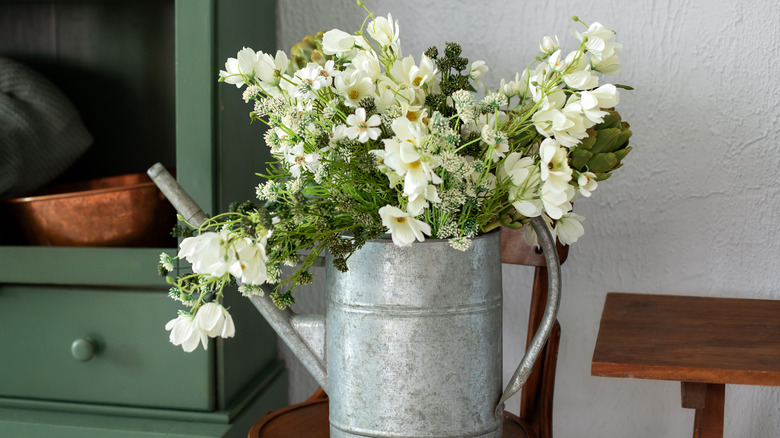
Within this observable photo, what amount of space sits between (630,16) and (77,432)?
1.20 metres

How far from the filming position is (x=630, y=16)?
3.92 ft

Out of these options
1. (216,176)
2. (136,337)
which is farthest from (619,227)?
(136,337)

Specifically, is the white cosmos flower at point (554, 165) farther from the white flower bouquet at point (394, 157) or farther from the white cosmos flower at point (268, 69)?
the white cosmos flower at point (268, 69)

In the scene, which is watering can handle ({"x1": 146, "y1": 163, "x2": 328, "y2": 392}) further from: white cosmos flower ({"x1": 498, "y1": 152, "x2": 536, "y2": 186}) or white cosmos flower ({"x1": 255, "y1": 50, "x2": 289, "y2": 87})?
white cosmos flower ({"x1": 498, "y1": 152, "x2": 536, "y2": 186})

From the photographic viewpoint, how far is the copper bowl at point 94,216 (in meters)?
1.06

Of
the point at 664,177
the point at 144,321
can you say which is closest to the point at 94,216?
the point at 144,321

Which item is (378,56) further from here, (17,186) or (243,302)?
(17,186)

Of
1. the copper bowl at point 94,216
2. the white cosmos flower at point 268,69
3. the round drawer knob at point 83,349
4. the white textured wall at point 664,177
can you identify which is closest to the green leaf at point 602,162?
the white cosmos flower at point 268,69

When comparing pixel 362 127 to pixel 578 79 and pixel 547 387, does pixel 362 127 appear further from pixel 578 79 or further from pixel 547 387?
pixel 547 387

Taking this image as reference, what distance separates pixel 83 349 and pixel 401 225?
73 cm

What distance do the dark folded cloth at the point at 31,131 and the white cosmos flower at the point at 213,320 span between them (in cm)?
70

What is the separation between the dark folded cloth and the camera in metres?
1.09

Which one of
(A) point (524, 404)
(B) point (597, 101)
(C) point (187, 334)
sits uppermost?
(B) point (597, 101)

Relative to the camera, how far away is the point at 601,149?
672mm
